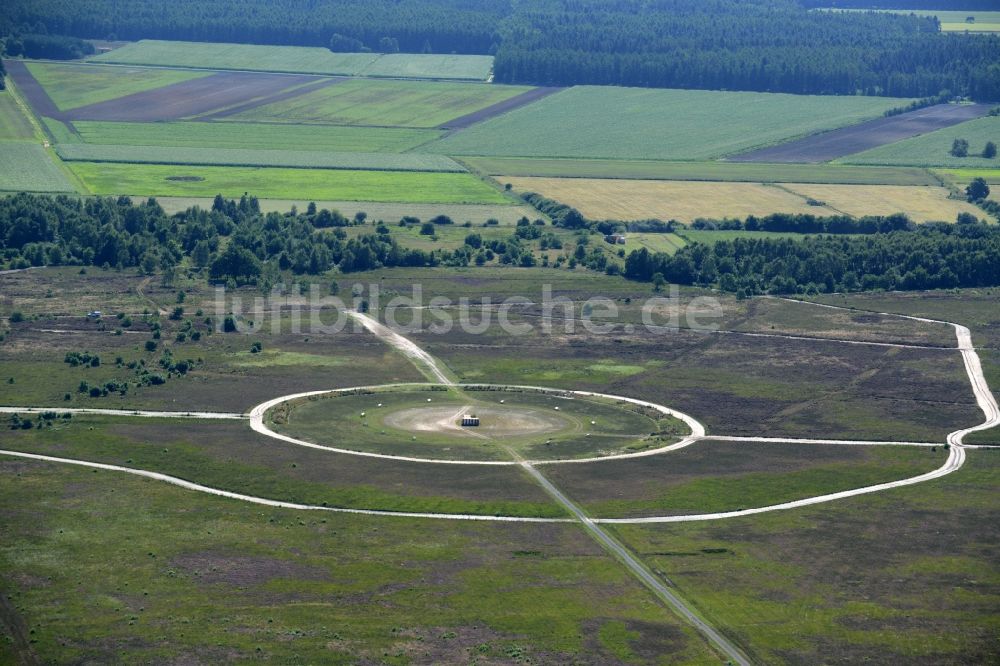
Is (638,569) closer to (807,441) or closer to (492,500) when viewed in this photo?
(492,500)

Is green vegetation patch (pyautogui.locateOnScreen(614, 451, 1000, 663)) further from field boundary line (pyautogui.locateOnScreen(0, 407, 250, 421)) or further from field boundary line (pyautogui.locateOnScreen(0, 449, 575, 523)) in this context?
field boundary line (pyautogui.locateOnScreen(0, 407, 250, 421))

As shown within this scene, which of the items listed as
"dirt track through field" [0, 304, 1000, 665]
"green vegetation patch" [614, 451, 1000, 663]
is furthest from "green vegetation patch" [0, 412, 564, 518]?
"green vegetation patch" [614, 451, 1000, 663]

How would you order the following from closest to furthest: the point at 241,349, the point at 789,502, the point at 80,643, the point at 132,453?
the point at 80,643, the point at 789,502, the point at 132,453, the point at 241,349

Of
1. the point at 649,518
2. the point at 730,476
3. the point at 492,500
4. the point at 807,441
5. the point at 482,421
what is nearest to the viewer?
the point at 649,518

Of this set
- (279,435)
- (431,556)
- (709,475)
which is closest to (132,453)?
(279,435)

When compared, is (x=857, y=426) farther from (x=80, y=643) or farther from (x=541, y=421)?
(x=80, y=643)

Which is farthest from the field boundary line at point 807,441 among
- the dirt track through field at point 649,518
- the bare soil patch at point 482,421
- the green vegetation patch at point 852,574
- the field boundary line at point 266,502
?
the field boundary line at point 266,502

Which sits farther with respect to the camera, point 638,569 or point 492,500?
point 492,500

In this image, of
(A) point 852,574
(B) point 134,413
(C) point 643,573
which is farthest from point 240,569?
(B) point 134,413

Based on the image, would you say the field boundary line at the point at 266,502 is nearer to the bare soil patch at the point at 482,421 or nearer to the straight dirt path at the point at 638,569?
the straight dirt path at the point at 638,569

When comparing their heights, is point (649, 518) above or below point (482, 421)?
below

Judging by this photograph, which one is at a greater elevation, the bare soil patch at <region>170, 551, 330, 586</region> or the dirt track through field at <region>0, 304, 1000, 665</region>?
the dirt track through field at <region>0, 304, 1000, 665</region>
